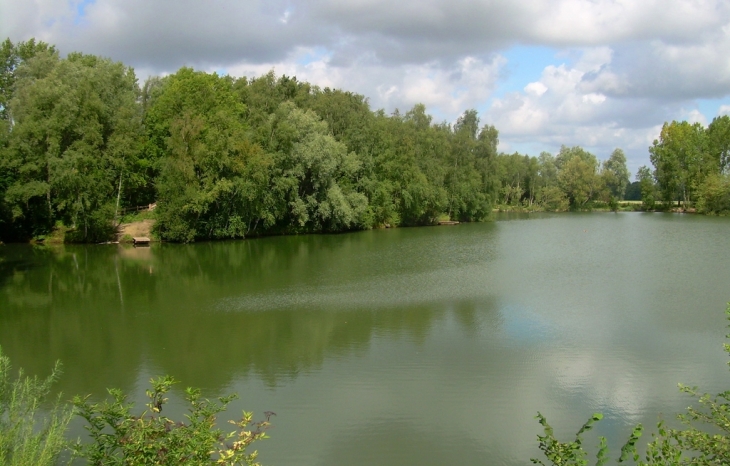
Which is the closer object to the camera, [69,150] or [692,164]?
[69,150]

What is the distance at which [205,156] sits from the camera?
36.2 metres

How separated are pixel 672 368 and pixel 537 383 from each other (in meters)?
3.28

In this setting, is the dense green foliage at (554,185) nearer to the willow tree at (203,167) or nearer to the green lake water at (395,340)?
the willow tree at (203,167)

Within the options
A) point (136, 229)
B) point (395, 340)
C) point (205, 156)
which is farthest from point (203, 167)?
point (395, 340)

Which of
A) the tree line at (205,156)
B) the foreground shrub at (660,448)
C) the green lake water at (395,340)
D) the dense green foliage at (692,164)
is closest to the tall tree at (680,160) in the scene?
the dense green foliage at (692,164)

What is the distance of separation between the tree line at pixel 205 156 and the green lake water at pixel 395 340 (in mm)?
7666

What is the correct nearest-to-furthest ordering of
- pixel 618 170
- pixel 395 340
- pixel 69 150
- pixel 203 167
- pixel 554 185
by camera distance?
pixel 395 340 → pixel 69 150 → pixel 203 167 → pixel 554 185 → pixel 618 170

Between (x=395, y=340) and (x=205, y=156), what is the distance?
2613cm

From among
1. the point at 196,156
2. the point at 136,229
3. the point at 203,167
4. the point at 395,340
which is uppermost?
the point at 196,156

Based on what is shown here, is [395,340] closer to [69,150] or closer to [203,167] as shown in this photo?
[203,167]

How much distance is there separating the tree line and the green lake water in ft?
25.1

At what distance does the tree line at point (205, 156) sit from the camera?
110 feet

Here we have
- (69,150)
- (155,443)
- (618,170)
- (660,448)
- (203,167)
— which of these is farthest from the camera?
(618,170)

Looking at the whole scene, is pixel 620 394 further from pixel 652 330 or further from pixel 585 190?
pixel 585 190
